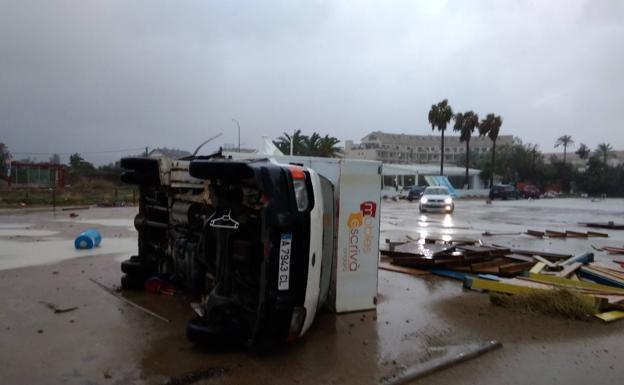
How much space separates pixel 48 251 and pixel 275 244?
761cm

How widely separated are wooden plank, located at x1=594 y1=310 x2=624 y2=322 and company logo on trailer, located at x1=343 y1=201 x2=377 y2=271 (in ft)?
8.88

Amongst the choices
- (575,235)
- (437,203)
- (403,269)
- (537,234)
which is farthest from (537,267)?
(437,203)

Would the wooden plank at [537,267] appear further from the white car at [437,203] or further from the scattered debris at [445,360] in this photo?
the white car at [437,203]

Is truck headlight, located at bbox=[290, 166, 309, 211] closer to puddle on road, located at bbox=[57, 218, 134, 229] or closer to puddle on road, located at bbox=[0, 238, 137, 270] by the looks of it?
puddle on road, located at bbox=[0, 238, 137, 270]

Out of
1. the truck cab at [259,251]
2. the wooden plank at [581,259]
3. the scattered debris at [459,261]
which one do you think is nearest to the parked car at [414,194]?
the wooden plank at [581,259]

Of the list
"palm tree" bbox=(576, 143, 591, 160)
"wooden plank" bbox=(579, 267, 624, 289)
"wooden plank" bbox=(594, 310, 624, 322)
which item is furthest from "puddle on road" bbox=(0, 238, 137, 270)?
"palm tree" bbox=(576, 143, 591, 160)

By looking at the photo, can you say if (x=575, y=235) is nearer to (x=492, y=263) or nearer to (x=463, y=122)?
(x=492, y=263)

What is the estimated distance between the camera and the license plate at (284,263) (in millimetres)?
3763

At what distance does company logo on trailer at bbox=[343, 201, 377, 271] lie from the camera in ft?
16.9

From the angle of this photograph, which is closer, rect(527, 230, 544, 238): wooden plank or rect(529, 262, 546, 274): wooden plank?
rect(529, 262, 546, 274): wooden plank

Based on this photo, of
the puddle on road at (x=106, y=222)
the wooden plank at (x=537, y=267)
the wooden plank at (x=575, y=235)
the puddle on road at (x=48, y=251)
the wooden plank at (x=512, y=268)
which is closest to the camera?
the wooden plank at (x=537, y=267)

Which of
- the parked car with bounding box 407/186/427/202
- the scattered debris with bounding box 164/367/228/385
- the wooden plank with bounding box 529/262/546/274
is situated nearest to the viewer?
the scattered debris with bounding box 164/367/228/385

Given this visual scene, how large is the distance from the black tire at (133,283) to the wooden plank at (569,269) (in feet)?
19.5

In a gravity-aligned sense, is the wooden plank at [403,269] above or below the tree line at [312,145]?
below
